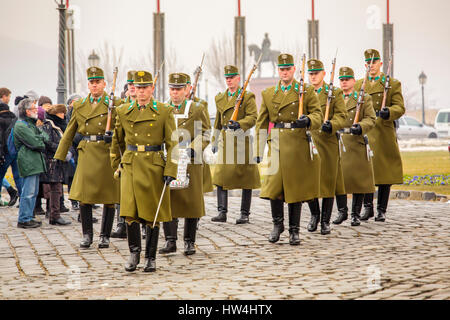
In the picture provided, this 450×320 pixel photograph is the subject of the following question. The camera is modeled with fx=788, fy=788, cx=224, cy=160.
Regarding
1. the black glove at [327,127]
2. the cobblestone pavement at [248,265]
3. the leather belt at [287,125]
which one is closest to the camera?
the cobblestone pavement at [248,265]

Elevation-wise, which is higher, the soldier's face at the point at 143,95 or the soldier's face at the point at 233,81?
the soldier's face at the point at 233,81

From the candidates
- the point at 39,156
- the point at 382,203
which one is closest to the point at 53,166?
the point at 39,156

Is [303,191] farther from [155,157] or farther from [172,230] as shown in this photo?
[155,157]

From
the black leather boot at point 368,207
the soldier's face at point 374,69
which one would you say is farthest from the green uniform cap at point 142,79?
the black leather boot at point 368,207

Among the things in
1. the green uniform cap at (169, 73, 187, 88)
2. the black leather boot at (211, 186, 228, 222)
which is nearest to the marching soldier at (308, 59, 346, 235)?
the black leather boot at (211, 186, 228, 222)

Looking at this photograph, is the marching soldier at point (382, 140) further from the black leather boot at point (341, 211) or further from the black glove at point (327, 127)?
the black glove at point (327, 127)

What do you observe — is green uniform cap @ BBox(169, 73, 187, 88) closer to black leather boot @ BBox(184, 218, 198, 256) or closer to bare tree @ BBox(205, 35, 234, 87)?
black leather boot @ BBox(184, 218, 198, 256)

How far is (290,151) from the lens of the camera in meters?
8.69

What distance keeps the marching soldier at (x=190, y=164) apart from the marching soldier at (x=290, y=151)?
0.88m

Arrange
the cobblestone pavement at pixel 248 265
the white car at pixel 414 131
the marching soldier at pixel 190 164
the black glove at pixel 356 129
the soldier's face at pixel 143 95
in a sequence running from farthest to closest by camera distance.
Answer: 1. the white car at pixel 414 131
2. the black glove at pixel 356 129
3. the marching soldier at pixel 190 164
4. the soldier's face at pixel 143 95
5. the cobblestone pavement at pixel 248 265

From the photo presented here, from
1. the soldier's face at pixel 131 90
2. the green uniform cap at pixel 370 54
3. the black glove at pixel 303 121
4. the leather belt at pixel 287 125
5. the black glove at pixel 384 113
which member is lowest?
the leather belt at pixel 287 125

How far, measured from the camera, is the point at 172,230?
8.34 m

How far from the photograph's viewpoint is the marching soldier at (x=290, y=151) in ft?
28.5

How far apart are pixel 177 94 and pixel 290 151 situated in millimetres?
1423
